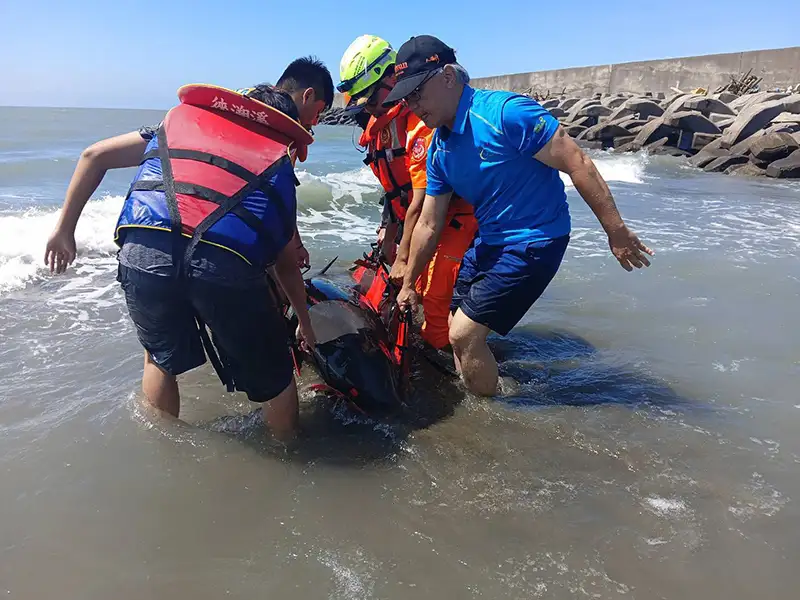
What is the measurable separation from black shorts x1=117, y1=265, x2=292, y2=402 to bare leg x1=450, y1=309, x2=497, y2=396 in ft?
3.95

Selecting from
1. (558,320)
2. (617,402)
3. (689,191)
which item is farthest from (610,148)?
(617,402)

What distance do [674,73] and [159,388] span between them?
41998 millimetres

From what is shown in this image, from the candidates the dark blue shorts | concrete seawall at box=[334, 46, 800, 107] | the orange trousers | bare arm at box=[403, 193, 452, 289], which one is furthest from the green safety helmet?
concrete seawall at box=[334, 46, 800, 107]

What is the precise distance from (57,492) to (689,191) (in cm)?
1593

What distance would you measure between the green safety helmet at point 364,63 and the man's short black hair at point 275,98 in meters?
1.36

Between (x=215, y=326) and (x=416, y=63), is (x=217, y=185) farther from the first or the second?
(x=416, y=63)

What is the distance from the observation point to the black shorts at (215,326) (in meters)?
2.62

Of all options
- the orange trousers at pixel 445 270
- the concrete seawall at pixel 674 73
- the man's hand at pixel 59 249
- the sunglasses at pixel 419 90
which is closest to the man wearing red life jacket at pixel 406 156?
the orange trousers at pixel 445 270

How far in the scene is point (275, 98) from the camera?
290 centimetres

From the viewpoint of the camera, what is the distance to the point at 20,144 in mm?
25297

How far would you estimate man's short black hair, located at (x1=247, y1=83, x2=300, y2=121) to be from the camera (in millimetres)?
2887

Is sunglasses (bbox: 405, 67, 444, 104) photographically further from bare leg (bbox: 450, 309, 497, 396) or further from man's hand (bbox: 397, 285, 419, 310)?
bare leg (bbox: 450, 309, 497, 396)

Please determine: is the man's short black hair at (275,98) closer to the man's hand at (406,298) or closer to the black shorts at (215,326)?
the black shorts at (215,326)

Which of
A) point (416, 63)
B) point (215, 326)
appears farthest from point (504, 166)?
point (215, 326)
